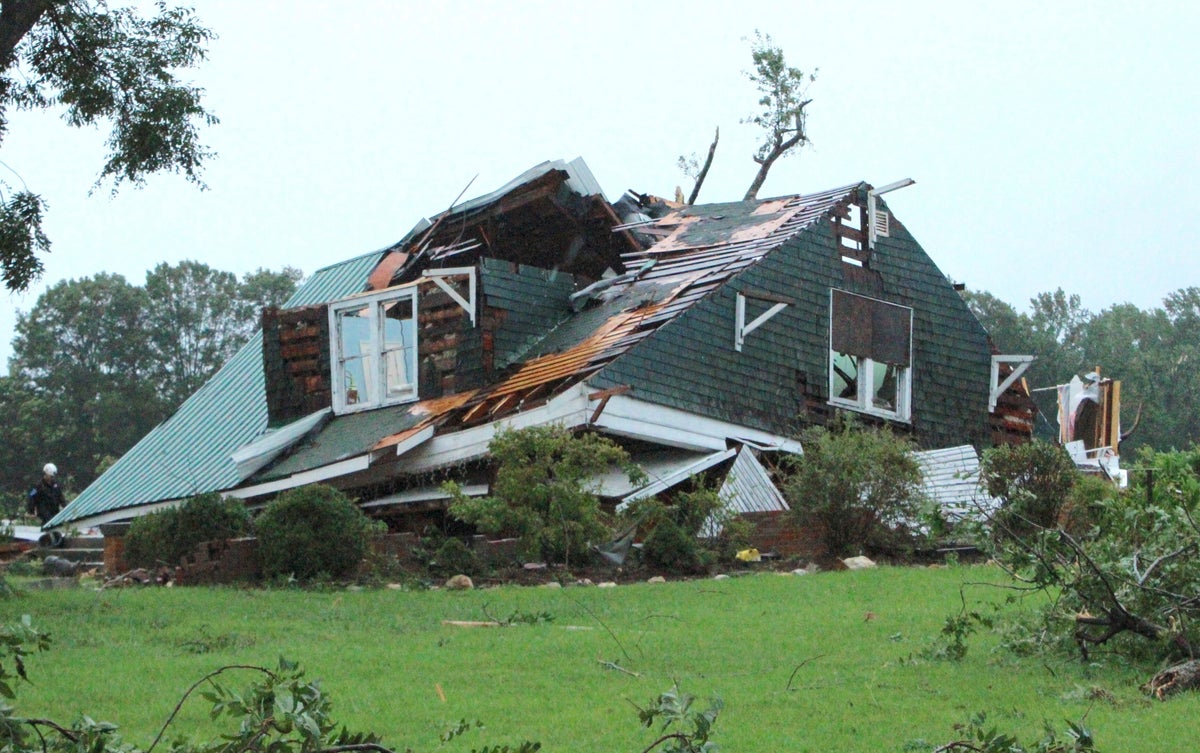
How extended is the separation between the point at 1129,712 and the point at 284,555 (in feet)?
31.8

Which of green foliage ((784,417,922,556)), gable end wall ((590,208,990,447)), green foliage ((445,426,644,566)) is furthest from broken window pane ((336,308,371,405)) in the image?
green foliage ((784,417,922,556))

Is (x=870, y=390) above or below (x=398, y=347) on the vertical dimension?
below

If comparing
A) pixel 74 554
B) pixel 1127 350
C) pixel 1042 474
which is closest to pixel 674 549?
pixel 1042 474

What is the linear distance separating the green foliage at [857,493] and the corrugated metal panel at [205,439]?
29.7 ft

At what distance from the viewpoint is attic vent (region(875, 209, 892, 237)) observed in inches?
981

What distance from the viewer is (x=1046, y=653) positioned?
963cm

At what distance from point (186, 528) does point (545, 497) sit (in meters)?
3.98

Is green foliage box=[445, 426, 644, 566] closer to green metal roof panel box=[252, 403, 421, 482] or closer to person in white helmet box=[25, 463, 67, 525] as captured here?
green metal roof panel box=[252, 403, 421, 482]

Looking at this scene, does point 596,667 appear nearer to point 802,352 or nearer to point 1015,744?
point 1015,744

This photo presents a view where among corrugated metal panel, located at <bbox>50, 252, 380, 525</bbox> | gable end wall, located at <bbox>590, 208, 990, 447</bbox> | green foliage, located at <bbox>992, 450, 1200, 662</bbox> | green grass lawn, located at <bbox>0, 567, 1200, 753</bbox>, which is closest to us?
green grass lawn, located at <bbox>0, 567, 1200, 753</bbox>

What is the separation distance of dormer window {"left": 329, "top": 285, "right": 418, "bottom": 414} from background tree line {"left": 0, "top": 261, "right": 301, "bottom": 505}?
88.1ft

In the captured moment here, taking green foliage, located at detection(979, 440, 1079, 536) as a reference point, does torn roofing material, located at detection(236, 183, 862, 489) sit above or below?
above

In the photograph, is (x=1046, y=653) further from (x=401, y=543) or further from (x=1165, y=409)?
(x=1165, y=409)

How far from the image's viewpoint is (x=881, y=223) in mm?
25047
